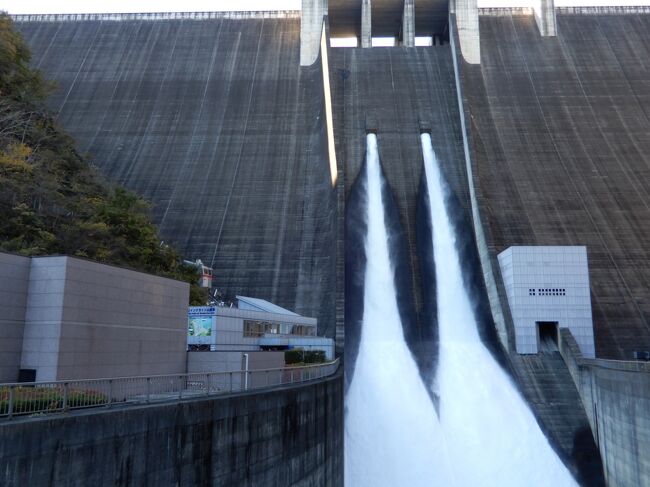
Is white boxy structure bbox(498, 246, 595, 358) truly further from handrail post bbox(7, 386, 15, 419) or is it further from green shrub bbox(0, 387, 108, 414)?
handrail post bbox(7, 386, 15, 419)

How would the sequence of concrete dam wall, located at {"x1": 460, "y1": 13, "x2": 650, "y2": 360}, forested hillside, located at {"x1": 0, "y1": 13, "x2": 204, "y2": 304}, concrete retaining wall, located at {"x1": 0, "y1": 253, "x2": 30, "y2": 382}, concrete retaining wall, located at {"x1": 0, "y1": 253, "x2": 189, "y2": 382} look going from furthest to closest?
1. concrete dam wall, located at {"x1": 460, "y1": 13, "x2": 650, "y2": 360}
2. forested hillside, located at {"x1": 0, "y1": 13, "x2": 204, "y2": 304}
3. concrete retaining wall, located at {"x1": 0, "y1": 253, "x2": 189, "y2": 382}
4. concrete retaining wall, located at {"x1": 0, "y1": 253, "x2": 30, "y2": 382}

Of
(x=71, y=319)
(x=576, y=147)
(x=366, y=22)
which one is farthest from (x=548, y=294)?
(x=366, y=22)

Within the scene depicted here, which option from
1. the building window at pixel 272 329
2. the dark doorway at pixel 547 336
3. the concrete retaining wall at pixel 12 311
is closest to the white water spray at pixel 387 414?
the building window at pixel 272 329

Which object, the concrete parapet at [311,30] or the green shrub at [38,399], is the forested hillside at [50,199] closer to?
the green shrub at [38,399]

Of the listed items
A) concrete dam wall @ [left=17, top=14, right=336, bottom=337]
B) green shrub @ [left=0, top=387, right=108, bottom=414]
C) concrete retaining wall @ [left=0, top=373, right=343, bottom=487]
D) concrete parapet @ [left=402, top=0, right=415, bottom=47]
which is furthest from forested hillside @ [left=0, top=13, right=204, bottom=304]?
concrete parapet @ [left=402, top=0, right=415, bottom=47]

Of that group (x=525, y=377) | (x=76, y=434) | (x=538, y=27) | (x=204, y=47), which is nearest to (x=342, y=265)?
(x=525, y=377)

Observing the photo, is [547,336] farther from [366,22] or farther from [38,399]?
[366,22]

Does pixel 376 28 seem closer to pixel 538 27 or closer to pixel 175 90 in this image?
pixel 538 27
